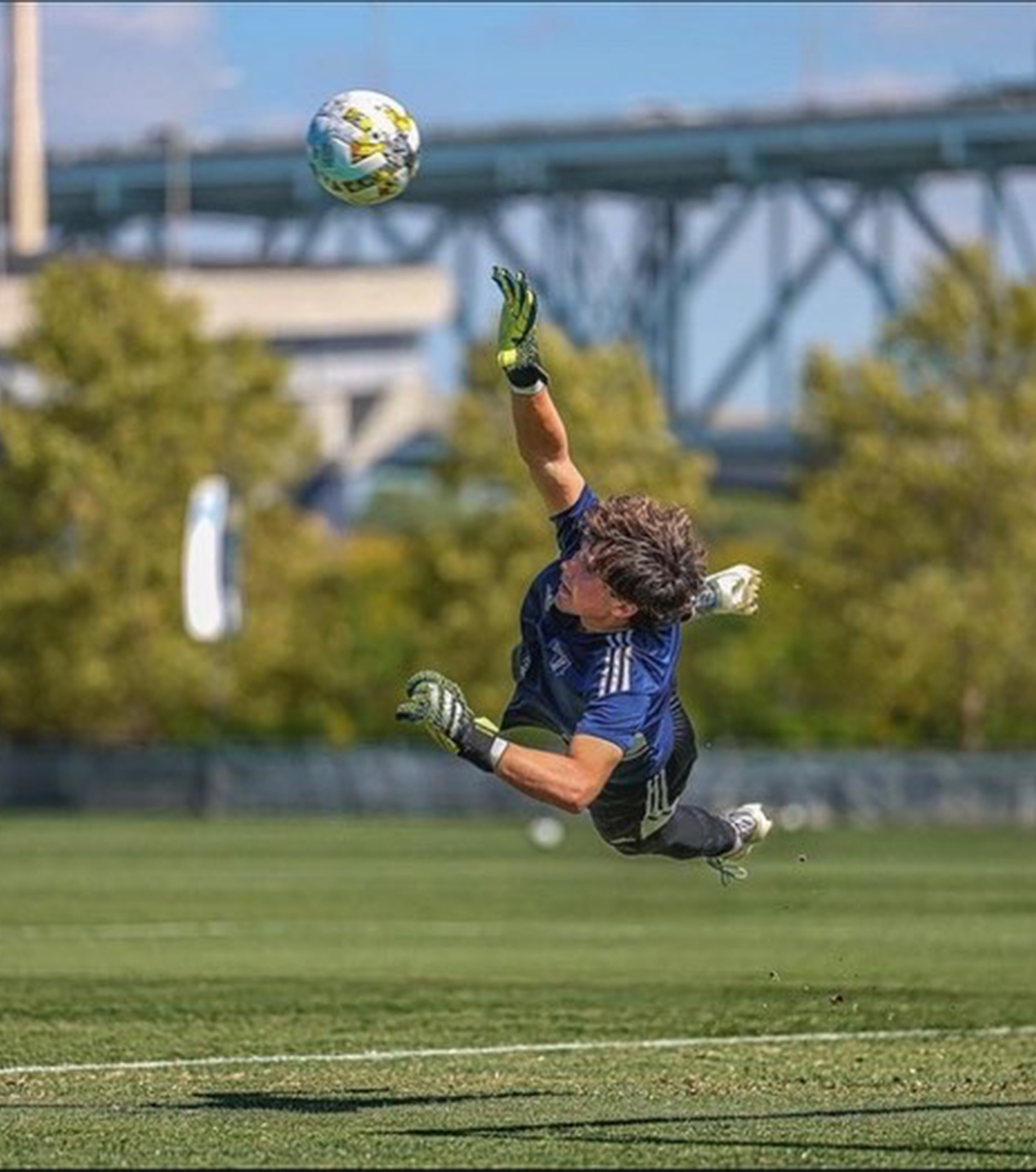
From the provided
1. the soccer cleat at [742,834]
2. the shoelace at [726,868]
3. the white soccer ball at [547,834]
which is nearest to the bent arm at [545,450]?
the soccer cleat at [742,834]

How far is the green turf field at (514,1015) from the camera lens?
39.5 feet

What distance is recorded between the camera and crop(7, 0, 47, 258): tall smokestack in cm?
4497

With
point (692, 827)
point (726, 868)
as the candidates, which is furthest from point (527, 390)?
point (726, 868)

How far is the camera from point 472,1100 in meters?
13.9

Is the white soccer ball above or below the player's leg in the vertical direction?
below

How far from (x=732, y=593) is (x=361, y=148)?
2611 mm

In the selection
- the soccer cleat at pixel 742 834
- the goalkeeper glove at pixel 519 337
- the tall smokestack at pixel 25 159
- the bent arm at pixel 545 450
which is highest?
the tall smokestack at pixel 25 159

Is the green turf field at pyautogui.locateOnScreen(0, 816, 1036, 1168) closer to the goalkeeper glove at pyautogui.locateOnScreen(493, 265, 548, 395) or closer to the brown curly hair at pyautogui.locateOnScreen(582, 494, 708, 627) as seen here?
the brown curly hair at pyautogui.locateOnScreen(582, 494, 708, 627)

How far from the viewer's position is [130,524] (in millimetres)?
60188

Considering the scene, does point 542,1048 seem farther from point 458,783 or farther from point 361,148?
point 458,783

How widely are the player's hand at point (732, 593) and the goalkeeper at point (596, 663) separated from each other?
0.03 feet

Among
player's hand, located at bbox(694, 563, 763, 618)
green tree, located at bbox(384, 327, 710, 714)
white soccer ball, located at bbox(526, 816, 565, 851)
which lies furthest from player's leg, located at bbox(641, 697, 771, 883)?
green tree, located at bbox(384, 327, 710, 714)

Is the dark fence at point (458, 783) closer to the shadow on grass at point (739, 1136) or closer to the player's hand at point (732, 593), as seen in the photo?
the player's hand at point (732, 593)

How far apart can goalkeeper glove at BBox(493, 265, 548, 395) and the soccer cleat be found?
2018 mm
